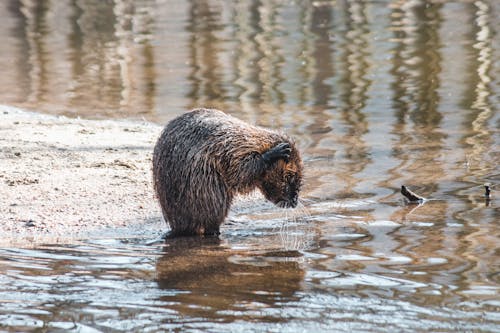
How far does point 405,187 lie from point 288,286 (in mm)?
2620

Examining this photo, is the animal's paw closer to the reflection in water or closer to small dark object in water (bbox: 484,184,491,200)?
the reflection in water

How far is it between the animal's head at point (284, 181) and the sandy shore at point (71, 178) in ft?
3.46

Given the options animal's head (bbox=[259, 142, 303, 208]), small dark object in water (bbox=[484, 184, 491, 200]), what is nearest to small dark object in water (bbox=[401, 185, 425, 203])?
small dark object in water (bbox=[484, 184, 491, 200])

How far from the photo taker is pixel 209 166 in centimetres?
805

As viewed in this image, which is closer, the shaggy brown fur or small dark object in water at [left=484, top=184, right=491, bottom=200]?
the shaggy brown fur

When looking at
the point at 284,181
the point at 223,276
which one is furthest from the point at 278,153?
the point at 223,276

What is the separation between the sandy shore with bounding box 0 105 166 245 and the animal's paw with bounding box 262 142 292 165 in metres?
1.21

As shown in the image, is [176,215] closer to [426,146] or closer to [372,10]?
[426,146]

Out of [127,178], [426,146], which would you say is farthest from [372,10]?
[127,178]

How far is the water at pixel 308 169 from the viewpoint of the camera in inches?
247

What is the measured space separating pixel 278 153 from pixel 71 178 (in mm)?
2688

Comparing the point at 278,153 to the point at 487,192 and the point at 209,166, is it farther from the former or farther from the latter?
the point at 487,192

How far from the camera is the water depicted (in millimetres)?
6277

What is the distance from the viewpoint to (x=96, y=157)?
1073 centimetres
